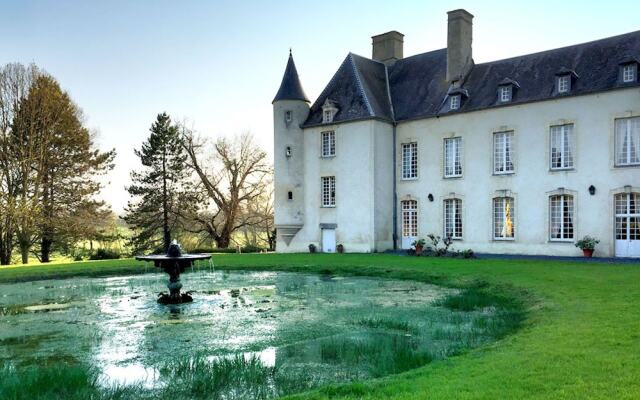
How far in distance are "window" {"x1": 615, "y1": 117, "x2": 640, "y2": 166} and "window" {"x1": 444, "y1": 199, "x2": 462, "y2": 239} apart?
6744mm

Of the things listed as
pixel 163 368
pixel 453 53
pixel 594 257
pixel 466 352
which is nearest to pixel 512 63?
pixel 453 53

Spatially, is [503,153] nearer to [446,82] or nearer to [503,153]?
[503,153]

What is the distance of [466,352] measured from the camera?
22.9 ft

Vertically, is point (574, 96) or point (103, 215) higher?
point (574, 96)

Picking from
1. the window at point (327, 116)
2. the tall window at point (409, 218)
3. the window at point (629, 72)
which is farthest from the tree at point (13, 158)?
the window at point (629, 72)

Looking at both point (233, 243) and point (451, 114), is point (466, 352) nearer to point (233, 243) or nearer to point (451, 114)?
point (451, 114)

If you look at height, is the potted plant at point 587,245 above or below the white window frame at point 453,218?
below

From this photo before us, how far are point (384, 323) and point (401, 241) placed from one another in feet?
57.0

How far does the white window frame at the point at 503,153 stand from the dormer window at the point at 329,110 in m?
7.87

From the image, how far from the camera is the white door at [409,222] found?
26375 mm

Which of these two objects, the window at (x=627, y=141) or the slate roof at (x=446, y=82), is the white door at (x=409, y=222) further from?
the window at (x=627, y=141)

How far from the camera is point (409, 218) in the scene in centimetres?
2664

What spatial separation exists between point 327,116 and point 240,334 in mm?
19525

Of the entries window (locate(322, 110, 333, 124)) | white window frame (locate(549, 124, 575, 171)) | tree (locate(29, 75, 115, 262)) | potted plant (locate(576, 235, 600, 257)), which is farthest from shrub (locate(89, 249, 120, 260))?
potted plant (locate(576, 235, 600, 257))
